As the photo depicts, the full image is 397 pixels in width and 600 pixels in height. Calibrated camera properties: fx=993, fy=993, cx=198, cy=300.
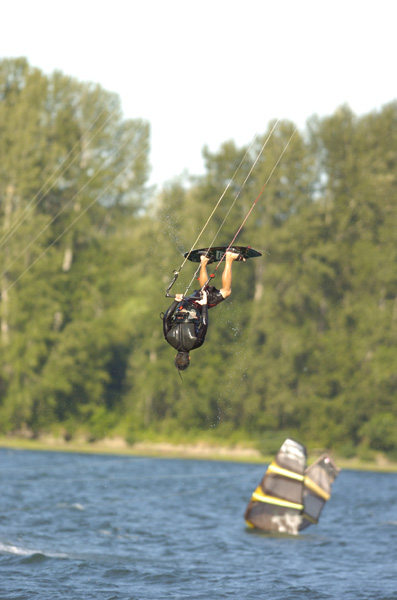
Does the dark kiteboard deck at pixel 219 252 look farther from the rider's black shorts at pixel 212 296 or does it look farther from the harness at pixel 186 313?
the harness at pixel 186 313

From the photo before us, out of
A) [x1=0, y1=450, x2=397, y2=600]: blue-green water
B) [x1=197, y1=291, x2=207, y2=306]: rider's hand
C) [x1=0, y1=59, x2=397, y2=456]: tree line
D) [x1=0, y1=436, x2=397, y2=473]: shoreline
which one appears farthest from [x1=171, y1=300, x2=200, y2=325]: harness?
[x1=0, y1=436, x2=397, y2=473]: shoreline

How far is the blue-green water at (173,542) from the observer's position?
2688 centimetres

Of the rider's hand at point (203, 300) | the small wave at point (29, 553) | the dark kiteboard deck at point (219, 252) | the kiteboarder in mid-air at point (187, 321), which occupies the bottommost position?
the small wave at point (29, 553)

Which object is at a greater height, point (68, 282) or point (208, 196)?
point (208, 196)

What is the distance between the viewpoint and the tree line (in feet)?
234

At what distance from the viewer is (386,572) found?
30516 millimetres

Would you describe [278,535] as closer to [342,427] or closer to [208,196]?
[342,427]

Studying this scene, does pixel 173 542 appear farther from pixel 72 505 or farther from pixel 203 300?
pixel 203 300

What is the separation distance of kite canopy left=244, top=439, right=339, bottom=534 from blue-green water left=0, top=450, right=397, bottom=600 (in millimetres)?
723

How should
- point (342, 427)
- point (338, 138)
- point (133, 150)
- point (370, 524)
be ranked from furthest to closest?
point (133, 150) < point (338, 138) < point (342, 427) < point (370, 524)

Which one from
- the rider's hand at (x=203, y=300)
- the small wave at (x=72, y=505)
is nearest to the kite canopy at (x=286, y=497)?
the small wave at (x=72, y=505)

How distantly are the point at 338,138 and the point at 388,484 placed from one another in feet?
98.7

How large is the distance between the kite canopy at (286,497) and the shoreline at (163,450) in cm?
3098

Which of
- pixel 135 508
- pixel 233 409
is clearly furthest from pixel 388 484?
pixel 135 508
